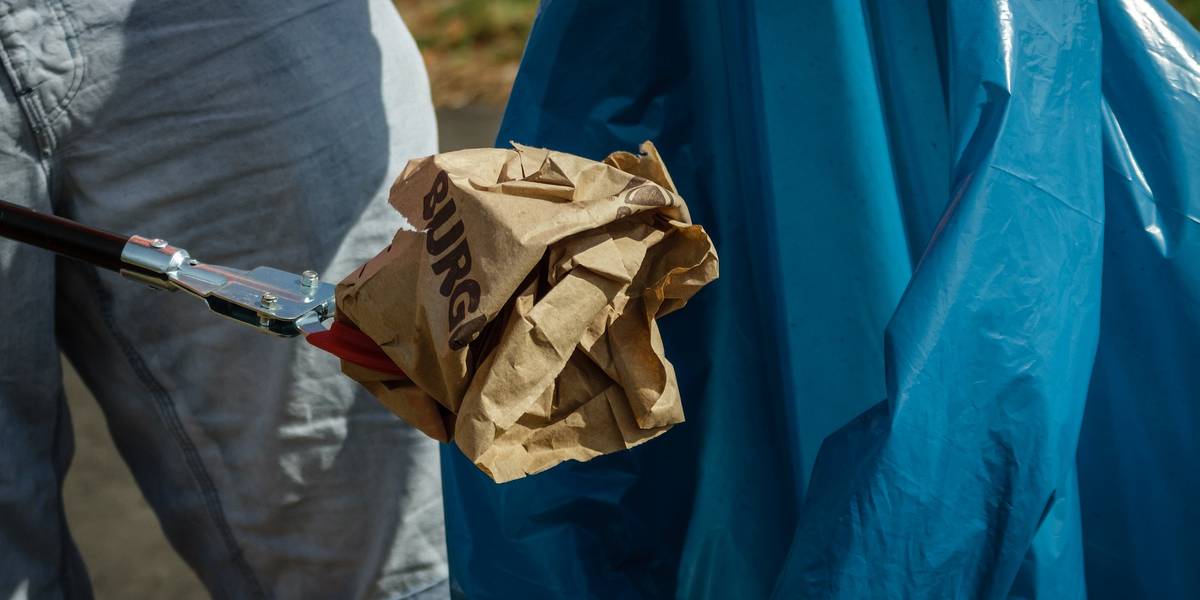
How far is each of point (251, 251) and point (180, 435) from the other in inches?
8.9

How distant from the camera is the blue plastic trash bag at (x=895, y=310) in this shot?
2.91 ft

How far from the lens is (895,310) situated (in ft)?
3.12

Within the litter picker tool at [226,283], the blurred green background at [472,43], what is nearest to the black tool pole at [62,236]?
the litter picker tool at [226,283]

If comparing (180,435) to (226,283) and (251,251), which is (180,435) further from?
(226,283)

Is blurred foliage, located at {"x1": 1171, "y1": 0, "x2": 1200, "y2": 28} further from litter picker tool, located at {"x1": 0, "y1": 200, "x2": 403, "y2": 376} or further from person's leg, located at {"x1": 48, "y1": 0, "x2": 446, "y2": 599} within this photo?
litter picker tool, located at {"x1": 0, "y1": 200, "x2": 403, "y2": 376}

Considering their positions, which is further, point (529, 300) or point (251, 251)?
point (251, 251)

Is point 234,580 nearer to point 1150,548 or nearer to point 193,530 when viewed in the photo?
point 193,530

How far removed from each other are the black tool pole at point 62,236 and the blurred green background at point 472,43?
114 inches

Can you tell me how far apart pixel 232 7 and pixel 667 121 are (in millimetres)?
447

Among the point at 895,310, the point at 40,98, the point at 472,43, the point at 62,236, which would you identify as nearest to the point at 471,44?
the point at 472,43

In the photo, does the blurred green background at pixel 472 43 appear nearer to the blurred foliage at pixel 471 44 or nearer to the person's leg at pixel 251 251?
the blurred foliage at pixel 471 44

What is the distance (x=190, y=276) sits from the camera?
102 cm

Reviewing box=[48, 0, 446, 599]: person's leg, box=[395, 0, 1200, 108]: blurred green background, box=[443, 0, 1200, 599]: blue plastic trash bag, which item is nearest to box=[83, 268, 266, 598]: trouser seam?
box=[48, 0, 446, 599]: person's leg

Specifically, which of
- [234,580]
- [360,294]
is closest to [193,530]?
[234,580]
